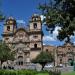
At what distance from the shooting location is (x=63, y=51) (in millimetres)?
89625

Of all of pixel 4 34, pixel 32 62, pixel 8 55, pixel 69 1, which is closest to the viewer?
pixel 69 1

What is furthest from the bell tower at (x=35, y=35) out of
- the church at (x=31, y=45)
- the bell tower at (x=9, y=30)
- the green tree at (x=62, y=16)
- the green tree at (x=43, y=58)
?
the green tree at (x=62, y=16)

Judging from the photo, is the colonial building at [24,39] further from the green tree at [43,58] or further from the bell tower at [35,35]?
the green tree at [43,58]

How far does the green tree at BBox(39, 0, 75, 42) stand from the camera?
69.6 ft

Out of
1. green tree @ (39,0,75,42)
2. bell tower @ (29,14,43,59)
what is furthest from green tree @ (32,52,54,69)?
green tree @ (39,0,75,42)

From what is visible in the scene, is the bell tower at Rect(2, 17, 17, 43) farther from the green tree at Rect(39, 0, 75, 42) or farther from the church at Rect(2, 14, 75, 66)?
the green tree at Rect(39, 0, 75, 42)

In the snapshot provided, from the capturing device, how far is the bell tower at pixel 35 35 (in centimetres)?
8825

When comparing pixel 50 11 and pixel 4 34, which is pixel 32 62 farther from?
pixel 50 11

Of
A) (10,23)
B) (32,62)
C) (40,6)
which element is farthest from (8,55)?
(40,6)

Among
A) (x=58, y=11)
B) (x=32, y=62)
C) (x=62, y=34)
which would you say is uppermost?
(x=58, y=11)

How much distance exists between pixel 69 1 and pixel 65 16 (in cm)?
112

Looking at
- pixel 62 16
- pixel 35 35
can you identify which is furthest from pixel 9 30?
pixel 62 16

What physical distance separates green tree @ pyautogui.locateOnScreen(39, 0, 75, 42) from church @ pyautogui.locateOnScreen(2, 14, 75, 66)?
65.2 meters

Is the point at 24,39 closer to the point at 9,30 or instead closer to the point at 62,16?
the point at 9,30
